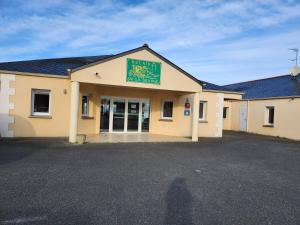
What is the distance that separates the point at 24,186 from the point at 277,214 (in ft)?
16.1

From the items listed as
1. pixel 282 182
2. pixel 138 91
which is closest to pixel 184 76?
pixel 138 91

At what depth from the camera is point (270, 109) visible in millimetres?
22391

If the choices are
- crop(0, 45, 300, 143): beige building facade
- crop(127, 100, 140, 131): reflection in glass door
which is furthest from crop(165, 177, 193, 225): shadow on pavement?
crop(127, 100, 140, 131): reflection in glass door

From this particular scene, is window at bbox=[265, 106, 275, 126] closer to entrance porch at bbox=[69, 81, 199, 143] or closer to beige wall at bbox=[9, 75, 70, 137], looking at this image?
entrance porch at bbox=[69, 81, 199, 143]

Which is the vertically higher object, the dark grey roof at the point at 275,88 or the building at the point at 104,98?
the dark grey roof at the point at 275,88

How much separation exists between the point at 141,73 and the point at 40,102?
550 centimetres

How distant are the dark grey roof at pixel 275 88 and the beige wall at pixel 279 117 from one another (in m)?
0.65

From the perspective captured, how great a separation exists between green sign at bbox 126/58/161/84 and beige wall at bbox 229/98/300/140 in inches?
441

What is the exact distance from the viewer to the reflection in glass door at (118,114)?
17219mm

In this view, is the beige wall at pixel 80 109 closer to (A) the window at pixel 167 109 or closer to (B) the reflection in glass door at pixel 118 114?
(A) the window at pixel 167 109

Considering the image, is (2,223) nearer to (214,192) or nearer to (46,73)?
(214,192)

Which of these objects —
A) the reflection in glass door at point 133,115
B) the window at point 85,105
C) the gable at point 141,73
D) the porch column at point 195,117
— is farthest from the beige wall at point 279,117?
the window at point 85,105

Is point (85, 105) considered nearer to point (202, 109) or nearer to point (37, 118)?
point (37, 118)

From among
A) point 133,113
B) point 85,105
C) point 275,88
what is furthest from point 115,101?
point 275,88
